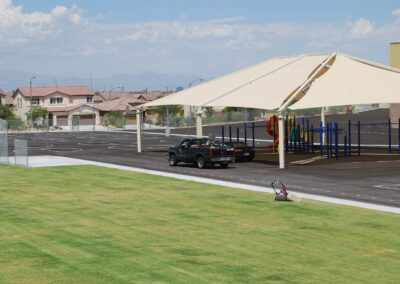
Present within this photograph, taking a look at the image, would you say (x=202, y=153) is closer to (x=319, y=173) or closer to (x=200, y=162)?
(x=200, y=162)

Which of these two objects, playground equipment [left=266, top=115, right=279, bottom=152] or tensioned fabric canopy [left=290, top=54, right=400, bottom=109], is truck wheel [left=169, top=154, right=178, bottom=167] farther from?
playground equipment [left=266, top=115, right=279, bottom=152]

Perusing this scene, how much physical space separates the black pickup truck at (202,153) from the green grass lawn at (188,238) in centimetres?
924

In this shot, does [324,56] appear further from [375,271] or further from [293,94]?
[375,271]

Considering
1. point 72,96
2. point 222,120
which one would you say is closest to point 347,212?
point 222,120

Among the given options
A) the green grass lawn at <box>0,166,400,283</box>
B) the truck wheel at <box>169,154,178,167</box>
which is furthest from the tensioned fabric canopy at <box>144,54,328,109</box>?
the green grass lawn at <box>0,166,400,283</box>

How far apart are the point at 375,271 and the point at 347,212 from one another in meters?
7.83

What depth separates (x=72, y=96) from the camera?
144 meters

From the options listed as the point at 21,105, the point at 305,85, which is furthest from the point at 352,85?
the point at 21,105

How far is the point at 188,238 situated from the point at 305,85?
25.7 metres

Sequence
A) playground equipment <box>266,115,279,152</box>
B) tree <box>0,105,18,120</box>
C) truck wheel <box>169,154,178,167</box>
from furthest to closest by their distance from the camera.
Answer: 1. tree <box>0,105,18,120</box>
2. playground equipment <box>266,115,279,152</box>
3. truck wheel <box>169,154,178,167</box>

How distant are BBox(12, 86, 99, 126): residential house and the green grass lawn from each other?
105625mm

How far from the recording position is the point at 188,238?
17797 millimetres

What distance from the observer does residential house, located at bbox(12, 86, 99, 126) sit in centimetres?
13250

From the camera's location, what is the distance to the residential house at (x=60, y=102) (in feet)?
435
